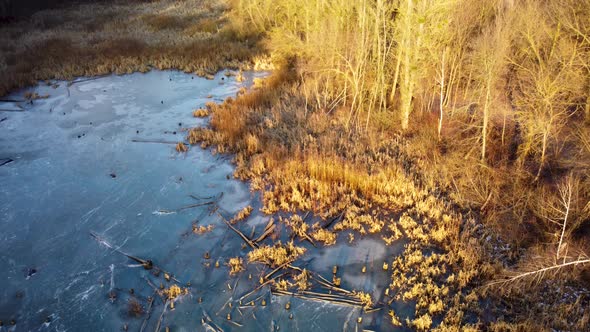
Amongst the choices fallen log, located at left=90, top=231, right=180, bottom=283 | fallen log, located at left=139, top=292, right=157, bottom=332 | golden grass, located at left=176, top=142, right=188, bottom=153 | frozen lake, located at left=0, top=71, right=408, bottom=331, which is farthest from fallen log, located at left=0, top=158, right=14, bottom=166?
fallen log, located at left=139, top=292, right=157, bottom=332

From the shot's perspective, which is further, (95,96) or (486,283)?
(95,96)

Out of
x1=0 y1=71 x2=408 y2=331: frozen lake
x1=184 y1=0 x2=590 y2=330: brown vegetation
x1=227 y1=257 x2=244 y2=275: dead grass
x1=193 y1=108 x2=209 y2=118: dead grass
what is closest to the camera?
x1=0 y1=71 x2=408 y2=331: frozen lake

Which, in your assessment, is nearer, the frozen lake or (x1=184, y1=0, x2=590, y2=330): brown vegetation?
the frozen lake

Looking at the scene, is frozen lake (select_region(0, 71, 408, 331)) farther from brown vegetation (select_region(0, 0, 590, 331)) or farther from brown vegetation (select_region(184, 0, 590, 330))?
brown vegetation (select_region(184, 0, 590, 330))

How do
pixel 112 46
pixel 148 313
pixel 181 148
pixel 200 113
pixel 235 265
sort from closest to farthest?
pixel 148 313
pixel 235 265
pixel 181 148
pixel 200 113
pixel 112 46

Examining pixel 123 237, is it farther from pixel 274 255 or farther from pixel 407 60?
pixel 407 60

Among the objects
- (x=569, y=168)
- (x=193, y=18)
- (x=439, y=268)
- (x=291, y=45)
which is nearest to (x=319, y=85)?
(x=291, y=45)

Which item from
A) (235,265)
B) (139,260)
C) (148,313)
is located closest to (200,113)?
(139,260)

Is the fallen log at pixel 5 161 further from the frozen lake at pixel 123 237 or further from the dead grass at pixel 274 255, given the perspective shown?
the dead grass at pixel 274 255

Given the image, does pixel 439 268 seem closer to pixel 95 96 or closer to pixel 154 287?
pixel 154 287
